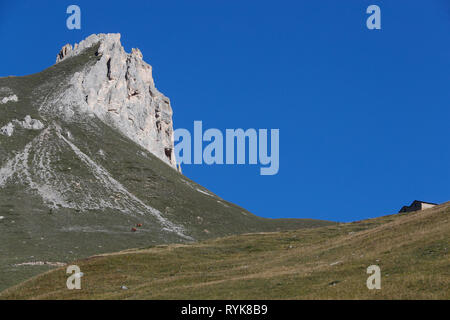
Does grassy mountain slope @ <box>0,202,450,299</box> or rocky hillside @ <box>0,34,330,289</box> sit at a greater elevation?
rocky hillside @ <box>0,34,330,289</box>

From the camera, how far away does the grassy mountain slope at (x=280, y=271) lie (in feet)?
111

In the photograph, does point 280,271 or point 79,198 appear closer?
point 280,271

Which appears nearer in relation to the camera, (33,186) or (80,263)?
(80,263)

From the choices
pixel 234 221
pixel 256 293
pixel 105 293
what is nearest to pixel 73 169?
pixel 234 221

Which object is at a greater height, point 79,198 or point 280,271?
point 79,198

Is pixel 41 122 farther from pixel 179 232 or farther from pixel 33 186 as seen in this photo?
pixel 179 232

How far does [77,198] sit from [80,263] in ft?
278

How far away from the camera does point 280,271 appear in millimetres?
43969

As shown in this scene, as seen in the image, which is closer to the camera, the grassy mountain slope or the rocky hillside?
the grassy mountain slope

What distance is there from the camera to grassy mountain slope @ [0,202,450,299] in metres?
33.7

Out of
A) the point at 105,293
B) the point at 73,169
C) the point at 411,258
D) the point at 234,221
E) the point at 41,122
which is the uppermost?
the point at 41,122

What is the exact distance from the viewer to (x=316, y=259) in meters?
48.0

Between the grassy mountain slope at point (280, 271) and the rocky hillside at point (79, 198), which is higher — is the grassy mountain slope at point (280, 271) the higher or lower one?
the lower one

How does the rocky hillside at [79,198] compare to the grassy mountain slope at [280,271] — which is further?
the rocky hillside at [79,198]
